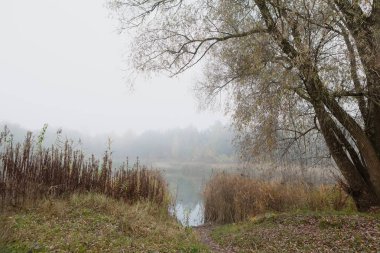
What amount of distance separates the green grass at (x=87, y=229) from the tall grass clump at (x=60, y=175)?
0.53 metres

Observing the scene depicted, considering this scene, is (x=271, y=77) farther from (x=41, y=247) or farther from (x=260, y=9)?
(x=41, y=247)

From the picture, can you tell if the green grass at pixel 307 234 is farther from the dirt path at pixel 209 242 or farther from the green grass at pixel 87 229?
the green grass at pixel 87 229

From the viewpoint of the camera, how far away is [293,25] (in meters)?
7.20

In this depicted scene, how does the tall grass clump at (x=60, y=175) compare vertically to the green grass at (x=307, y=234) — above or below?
above

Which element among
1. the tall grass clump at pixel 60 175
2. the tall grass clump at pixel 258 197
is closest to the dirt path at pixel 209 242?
the tall grass clump at pixel 258 197

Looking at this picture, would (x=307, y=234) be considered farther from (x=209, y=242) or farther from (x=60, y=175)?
(x=60, y=175)

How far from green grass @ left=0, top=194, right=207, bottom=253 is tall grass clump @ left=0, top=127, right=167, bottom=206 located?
1.74 ft

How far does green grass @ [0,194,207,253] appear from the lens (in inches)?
234

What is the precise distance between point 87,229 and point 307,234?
422 cm

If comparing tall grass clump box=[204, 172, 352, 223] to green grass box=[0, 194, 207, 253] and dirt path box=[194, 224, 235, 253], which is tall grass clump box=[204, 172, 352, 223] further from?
green grass box=[0, 194, 207, 253]

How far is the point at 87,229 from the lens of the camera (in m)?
6.93

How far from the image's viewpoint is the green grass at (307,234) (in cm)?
644

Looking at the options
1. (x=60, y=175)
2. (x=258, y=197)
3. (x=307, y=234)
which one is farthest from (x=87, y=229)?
(x=258, y=197)

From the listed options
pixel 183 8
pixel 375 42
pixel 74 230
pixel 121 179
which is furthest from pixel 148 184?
pixel 375 42
